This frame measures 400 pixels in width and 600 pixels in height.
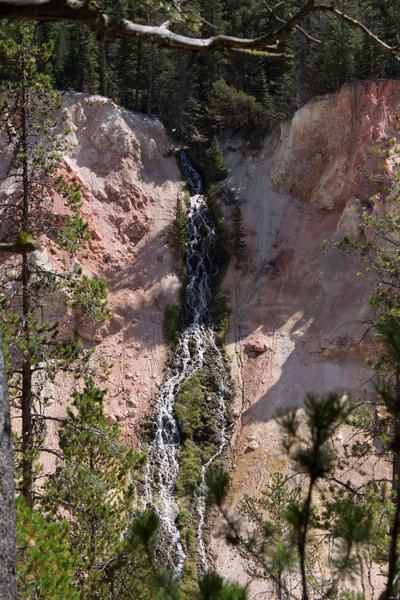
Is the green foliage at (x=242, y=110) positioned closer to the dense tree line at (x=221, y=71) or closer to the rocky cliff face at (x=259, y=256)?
the dense tree line at (x=221, y=71)

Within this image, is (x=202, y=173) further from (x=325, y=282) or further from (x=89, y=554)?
(x=89, y=554)

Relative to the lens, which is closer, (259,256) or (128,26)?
(128,26)

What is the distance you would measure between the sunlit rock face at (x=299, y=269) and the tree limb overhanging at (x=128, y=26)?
12981 mm

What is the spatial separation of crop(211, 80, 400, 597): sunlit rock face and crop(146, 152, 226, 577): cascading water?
2.85ft

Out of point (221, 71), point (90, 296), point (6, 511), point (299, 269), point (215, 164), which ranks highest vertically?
point (221, 71)

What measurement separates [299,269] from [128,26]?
19.4m

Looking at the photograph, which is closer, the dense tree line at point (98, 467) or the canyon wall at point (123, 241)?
the dense tree line at point (98, 467)

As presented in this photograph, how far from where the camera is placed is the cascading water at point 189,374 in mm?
14906

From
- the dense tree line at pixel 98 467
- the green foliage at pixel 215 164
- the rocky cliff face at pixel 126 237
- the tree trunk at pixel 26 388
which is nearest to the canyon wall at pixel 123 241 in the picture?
the rocky cliff face at pixel 126 237

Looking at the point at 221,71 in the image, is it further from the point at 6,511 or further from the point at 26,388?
the point at 6,511

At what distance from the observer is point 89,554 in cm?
807

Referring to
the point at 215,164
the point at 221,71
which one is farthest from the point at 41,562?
the point at 221,71

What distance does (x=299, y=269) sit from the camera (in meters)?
22.5

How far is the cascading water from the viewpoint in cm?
1491
